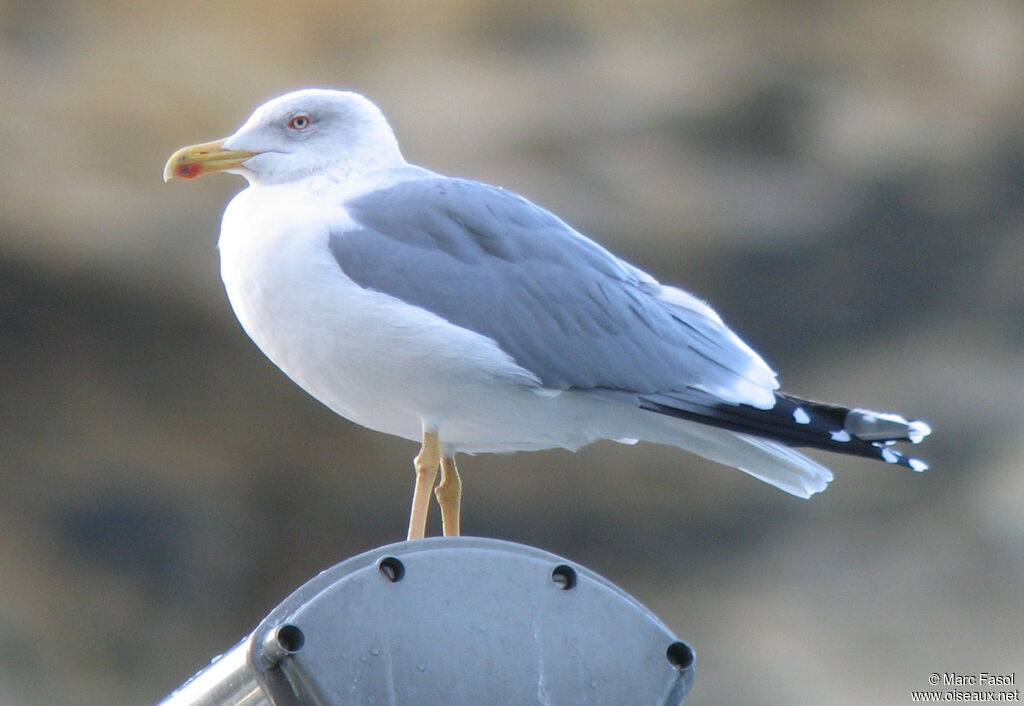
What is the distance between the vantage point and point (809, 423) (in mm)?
1924

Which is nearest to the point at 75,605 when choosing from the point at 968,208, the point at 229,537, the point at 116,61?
the point at 229,537

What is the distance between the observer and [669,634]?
1.38 meters

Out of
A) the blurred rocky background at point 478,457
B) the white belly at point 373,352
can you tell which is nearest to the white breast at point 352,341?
the white belly at point 373,352

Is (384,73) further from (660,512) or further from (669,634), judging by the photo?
(669,634)

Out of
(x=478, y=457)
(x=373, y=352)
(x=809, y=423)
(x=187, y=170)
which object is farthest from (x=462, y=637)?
(x=478, y=457)

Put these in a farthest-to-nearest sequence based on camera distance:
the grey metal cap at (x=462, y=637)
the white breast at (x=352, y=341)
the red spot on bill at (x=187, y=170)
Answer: the red spot on bill at (x=187, y=170) → the white breast at (x=352, y=341) → the grey metal cap at (x=462, y=637)

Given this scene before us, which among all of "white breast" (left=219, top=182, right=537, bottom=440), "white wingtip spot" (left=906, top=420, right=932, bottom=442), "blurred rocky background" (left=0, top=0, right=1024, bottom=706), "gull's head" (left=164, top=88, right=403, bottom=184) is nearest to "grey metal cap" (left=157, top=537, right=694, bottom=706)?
"white breast" (left=219, top=182, right=537, bottom=440)

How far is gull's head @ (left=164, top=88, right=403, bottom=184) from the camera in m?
2.16

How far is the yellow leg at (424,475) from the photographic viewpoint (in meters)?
2.00

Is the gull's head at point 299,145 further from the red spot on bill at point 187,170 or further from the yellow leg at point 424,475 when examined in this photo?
the yellow leg at point 424,475

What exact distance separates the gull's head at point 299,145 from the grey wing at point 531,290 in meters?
0.13

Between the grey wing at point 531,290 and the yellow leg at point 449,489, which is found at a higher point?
the grey wing at point 531,290

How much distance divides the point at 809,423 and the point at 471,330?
46 centimetres

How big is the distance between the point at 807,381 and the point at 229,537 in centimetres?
216
